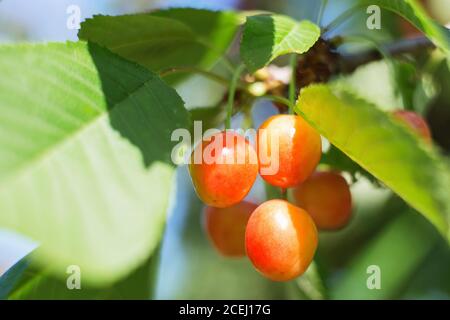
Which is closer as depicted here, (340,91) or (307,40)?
(340,91)

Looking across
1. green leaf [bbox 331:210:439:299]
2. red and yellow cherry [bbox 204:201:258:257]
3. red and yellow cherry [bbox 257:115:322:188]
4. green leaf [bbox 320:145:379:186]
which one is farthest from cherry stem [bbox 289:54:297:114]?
green leaf [bbox 331:210:439:299]

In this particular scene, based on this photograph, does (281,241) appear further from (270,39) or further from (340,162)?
(340,162)

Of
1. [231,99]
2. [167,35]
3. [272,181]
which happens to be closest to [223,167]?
[272,181]

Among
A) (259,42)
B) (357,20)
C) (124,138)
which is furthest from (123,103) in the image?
(357,20)

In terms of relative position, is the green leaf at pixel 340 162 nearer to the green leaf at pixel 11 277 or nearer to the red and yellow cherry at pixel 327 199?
the red and yellow cherry at pixel 327 199

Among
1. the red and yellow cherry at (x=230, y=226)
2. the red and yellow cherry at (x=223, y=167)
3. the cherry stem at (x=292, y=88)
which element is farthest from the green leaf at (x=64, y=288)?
the cherry stem at (x=292, y=88)
